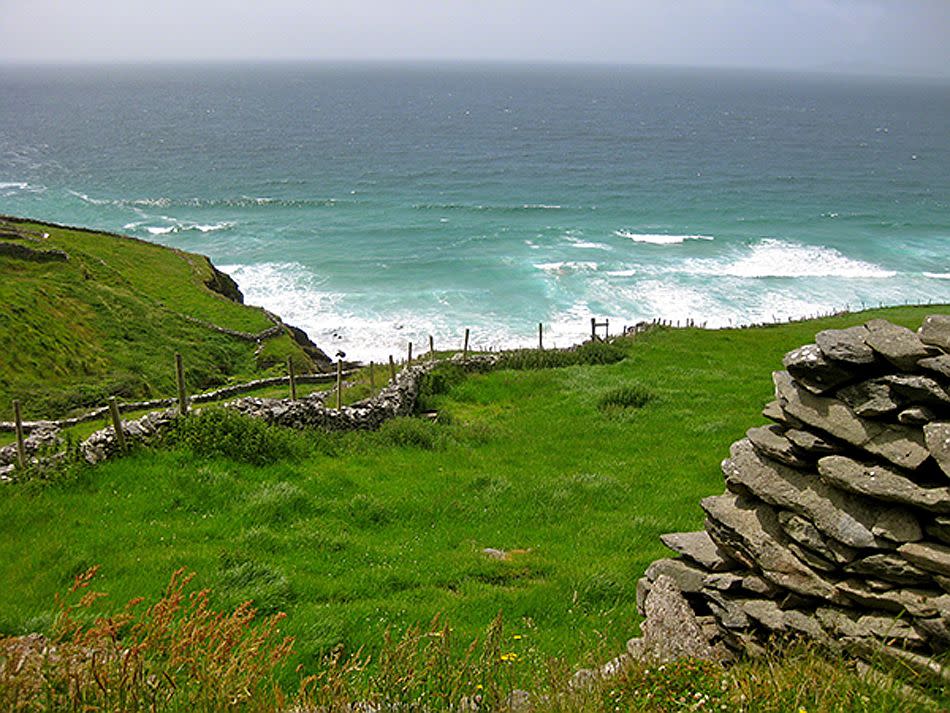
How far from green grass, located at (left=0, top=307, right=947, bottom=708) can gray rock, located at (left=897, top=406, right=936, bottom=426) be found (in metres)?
4.67

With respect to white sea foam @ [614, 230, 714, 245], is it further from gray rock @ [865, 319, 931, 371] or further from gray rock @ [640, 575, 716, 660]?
gray rock @ [865, 319, 931, 371]

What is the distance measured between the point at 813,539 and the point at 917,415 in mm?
A: 2099

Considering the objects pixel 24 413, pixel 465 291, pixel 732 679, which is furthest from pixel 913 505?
pixel 465 291

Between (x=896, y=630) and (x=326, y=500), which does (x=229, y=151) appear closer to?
(x=326, y=500)

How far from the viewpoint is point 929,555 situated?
900cm

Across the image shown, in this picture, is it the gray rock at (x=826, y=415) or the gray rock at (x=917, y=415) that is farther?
the gray rock at (x=826, y=415)

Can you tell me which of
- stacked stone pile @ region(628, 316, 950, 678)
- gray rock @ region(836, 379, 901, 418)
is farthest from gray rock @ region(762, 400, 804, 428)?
gray rock @ region(836, 379, 901, 418)

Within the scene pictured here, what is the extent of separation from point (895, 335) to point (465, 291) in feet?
203

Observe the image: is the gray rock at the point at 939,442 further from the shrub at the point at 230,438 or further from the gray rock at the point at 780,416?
the shrub at the point at 230,438

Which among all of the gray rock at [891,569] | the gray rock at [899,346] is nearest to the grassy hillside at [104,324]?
the gray rock at [891,569]

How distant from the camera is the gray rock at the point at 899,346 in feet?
31.2

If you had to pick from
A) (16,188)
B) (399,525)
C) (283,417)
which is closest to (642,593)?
(399,525)

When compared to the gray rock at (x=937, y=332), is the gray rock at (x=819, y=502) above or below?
below

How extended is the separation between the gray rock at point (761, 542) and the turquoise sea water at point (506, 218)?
4458cm
